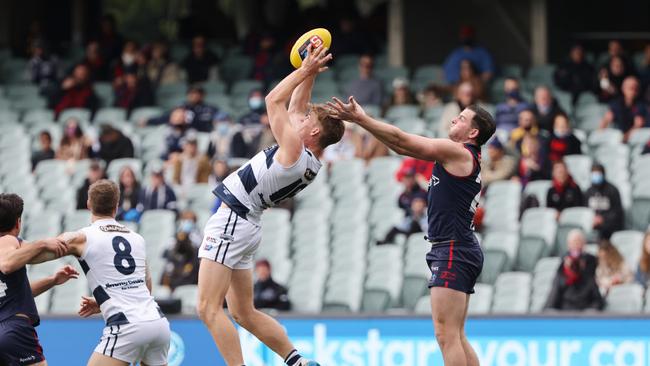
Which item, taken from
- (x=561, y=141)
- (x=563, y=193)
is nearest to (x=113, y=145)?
(x=561, y=141)

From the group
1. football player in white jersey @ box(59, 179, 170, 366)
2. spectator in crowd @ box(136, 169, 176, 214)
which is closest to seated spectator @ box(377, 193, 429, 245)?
spectator in crowd @ box(136, 169, 176, 214)

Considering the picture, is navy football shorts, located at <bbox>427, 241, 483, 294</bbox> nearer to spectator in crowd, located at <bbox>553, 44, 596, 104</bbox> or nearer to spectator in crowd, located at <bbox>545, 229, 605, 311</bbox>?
spectator in crowd, located at <bbox>545, 229, 605, 311</bbox>

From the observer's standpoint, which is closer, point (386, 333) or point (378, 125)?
point (378, 125)

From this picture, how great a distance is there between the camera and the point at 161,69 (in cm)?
2403

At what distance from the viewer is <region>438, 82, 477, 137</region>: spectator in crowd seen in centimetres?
1967

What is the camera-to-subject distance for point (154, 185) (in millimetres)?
19297

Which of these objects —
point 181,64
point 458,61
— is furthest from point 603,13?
point 181,64

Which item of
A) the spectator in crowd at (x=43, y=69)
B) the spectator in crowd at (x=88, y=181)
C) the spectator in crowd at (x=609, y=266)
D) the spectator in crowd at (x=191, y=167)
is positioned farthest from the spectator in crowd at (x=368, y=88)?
the spectator in crowd at (x=609, y=266)

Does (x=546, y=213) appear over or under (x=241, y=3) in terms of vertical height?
under

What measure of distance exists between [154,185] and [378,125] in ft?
32.1

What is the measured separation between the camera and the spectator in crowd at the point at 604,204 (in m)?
17.5

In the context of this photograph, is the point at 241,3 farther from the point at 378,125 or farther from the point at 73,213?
the point at 378,125

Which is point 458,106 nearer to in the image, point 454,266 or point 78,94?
point 78,94

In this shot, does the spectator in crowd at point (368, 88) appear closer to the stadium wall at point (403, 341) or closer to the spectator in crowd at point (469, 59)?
the spectator in crowd at point (469, 59)
